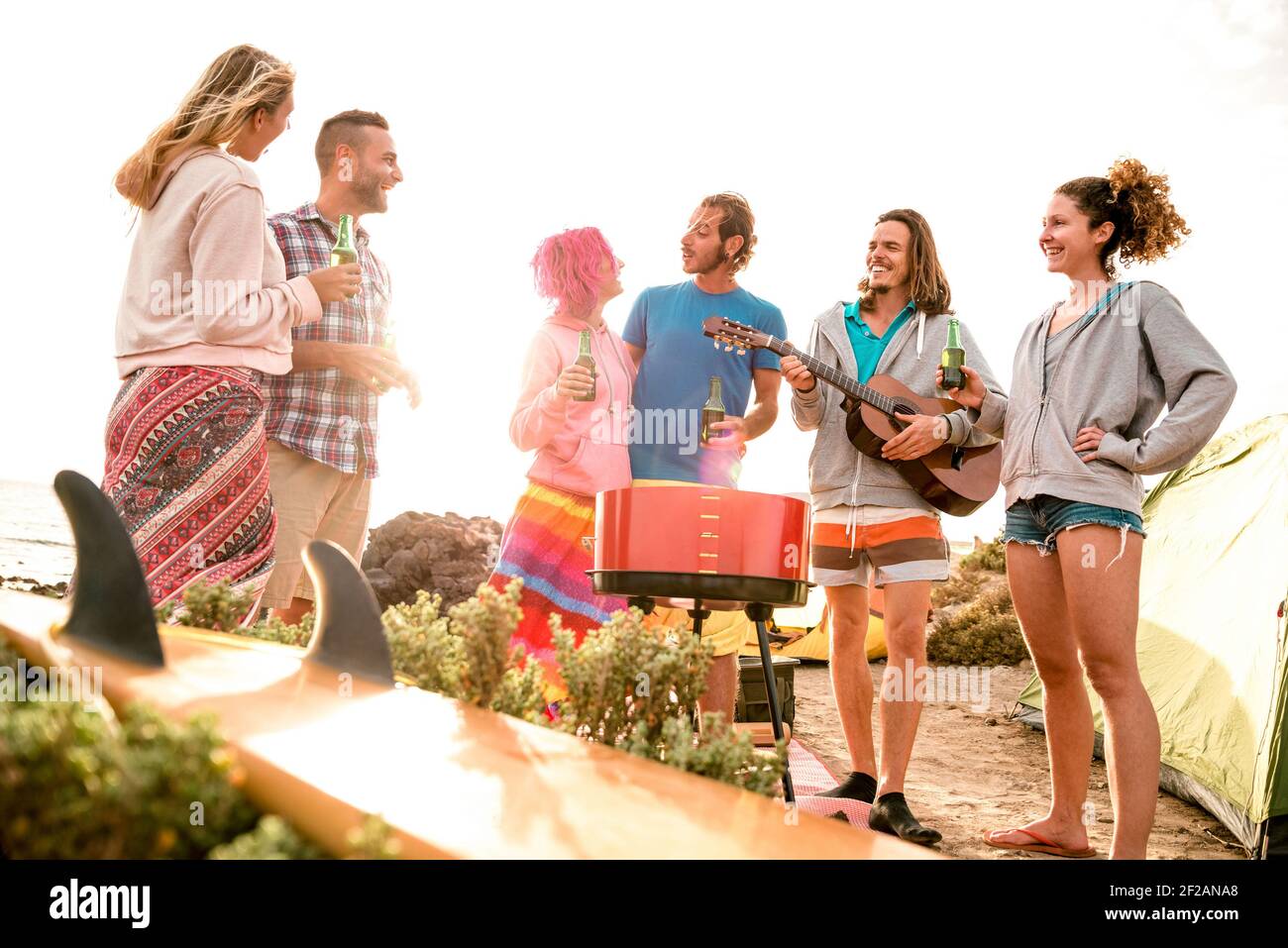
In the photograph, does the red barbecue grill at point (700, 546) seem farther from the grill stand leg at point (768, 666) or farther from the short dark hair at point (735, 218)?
the short dark hair at point (735, 218)

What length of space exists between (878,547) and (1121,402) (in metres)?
1.04

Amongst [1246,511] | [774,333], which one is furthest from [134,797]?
[1246,511]

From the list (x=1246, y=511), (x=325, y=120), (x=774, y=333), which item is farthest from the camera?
(x=1246, y=511)

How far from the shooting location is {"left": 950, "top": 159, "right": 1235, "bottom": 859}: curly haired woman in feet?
9.49

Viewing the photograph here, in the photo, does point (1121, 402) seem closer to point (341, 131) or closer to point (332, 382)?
point (332, 382)

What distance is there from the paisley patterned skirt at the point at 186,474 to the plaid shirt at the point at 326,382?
834 mm

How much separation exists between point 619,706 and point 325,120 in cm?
300

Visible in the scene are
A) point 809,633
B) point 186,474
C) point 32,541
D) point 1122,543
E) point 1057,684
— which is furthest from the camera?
point 32,541

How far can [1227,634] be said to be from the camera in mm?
4750

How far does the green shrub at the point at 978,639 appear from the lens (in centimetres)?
1006

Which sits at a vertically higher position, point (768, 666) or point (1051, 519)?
point (1051, 519)

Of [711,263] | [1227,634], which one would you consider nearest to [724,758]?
[711,263]

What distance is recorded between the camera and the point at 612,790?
1.08 m
